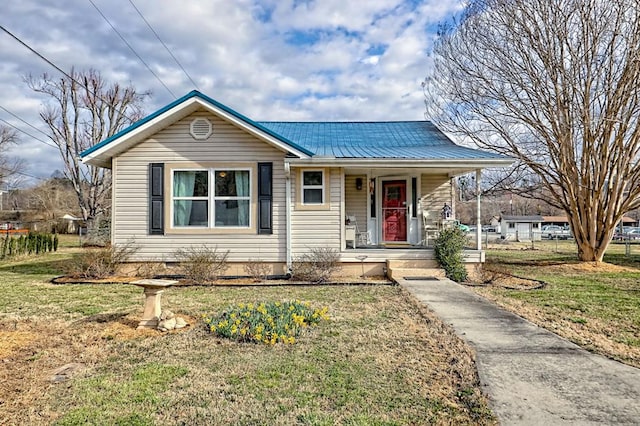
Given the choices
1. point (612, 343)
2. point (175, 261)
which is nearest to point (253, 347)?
point (612, 343)

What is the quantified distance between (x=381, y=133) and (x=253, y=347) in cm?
1003

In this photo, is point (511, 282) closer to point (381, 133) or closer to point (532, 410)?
point (381, 133)

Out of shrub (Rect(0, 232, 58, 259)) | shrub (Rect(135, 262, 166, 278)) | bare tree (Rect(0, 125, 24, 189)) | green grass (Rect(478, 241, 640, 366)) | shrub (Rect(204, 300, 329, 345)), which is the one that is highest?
bare tree (Rect(0, 125, 24, 189))

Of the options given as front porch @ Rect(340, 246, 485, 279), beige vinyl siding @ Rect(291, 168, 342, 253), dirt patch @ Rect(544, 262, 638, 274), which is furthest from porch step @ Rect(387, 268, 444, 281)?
dirt patch @ Rect(544, 262, 638, 274)

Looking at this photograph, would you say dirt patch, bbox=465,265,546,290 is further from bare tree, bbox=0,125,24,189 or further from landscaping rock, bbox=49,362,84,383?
bare tree, bbox=0,125,24,189

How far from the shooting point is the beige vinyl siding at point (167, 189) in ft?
34.0

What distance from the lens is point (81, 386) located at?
3746 millimetres

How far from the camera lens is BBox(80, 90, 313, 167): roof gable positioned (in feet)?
32.0

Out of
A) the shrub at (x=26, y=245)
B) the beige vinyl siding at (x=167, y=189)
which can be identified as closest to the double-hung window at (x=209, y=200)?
the beige vinyl siding at (x=167, y=189)

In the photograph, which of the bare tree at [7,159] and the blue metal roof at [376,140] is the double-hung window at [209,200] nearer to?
the blue metal roof at [376,140]

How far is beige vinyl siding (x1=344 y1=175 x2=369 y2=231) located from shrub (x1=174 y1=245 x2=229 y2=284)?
4.15m

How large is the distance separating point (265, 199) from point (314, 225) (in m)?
1.41

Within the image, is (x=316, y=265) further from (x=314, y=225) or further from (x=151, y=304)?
(x=151, y=304)

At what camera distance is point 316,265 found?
393 inches
